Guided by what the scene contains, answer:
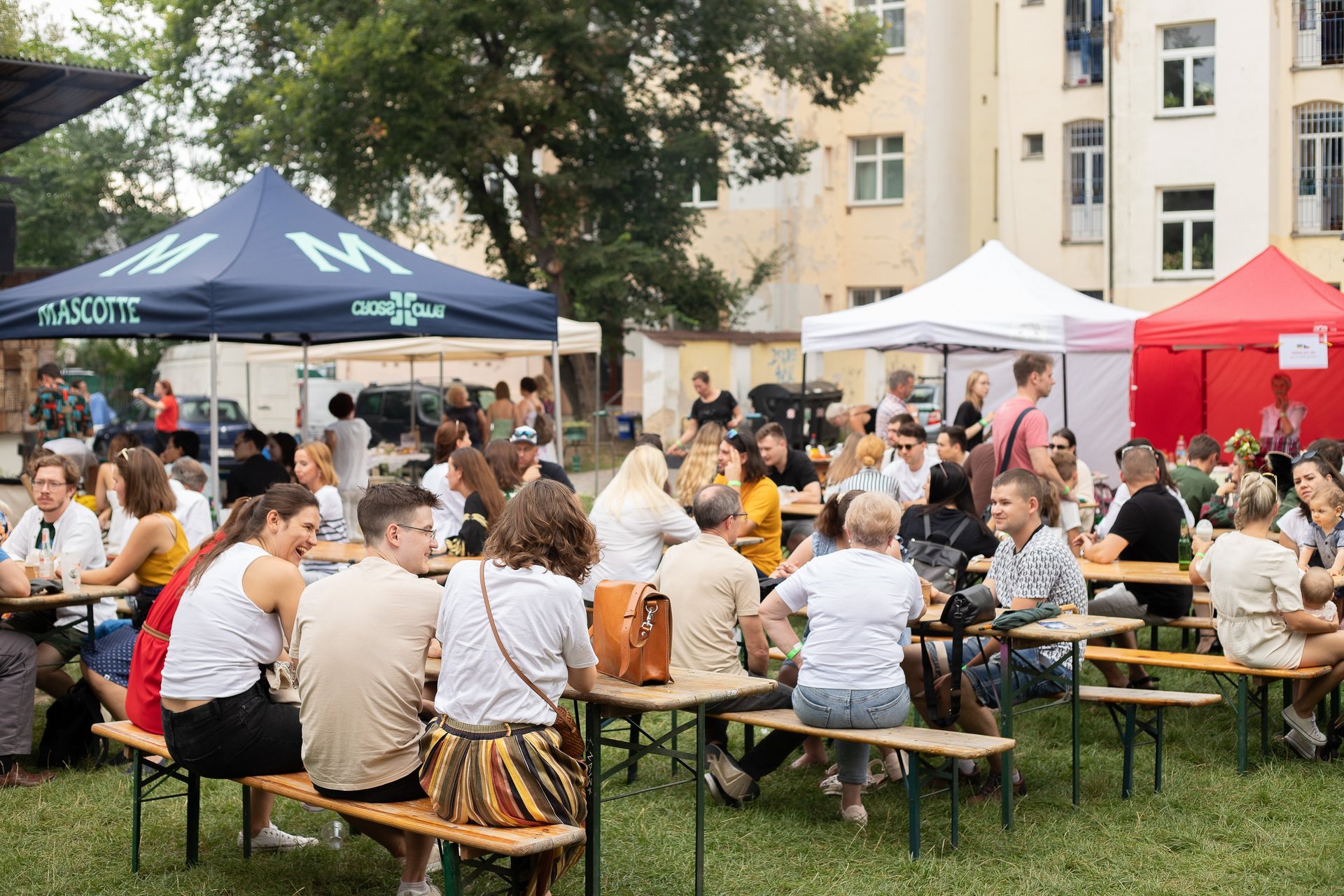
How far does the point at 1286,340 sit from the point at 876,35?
16.6 metres

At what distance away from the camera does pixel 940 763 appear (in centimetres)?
660

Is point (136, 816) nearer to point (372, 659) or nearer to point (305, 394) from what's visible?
point (372, 659)

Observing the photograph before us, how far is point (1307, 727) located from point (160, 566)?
18.0ft

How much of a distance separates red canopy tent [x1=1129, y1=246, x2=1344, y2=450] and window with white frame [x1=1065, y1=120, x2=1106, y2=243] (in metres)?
11.6

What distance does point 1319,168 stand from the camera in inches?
1013

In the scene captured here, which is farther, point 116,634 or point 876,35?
point 876,35

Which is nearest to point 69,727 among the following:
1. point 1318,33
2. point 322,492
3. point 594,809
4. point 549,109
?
point 322,492

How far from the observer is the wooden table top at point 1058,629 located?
5383 mm

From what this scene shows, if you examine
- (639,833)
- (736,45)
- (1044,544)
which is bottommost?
(639,833)

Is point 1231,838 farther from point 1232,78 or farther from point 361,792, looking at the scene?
point 1232,78

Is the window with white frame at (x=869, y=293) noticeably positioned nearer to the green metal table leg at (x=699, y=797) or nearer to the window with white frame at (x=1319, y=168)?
the window with white frame at (x=1319, y=168)

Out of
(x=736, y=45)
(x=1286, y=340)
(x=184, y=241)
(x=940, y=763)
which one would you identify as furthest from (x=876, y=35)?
(x=940, y=763)

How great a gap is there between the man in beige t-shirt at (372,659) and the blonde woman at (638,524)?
273 cm

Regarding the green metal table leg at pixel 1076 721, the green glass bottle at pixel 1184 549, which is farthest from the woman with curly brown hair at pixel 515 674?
the green glass bottle at pixel 1184 549
